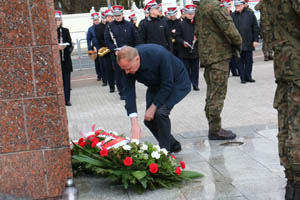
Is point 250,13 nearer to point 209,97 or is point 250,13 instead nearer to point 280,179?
point 209,97

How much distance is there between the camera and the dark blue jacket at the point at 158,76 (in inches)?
200

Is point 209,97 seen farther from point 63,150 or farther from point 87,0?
point 87,0

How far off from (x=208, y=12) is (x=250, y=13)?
232 inches

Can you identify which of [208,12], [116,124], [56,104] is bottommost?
[116,124]

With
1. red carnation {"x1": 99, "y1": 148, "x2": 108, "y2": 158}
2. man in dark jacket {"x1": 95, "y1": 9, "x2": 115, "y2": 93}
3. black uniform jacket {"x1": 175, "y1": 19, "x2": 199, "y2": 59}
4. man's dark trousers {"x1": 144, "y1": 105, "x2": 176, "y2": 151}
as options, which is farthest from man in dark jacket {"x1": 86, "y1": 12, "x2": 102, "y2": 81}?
red carnation {"x1": 99, "y1": 148, "x2": 108, "y2": 158}

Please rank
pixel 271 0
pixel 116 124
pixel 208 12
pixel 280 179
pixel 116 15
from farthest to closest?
pixel 116 15 < pixel 116 124 < pixel 208 12 < pixel 280 179 < pixel 271 0

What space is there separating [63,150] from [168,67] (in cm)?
140

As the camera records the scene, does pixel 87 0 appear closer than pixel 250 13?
No

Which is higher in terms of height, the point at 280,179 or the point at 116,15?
the point at 116,15

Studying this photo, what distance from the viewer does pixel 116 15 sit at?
1079 centimetres

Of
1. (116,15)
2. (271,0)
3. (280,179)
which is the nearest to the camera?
(271,0)

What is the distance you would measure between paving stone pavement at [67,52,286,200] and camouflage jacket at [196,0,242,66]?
1.09 metres

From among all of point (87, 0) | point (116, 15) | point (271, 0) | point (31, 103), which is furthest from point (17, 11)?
point (87, 0)

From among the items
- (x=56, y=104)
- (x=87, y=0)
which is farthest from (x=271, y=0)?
(x=87, y=0)
